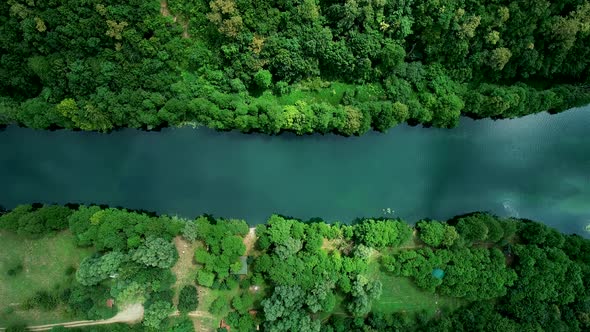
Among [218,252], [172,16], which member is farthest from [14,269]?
[172,16]

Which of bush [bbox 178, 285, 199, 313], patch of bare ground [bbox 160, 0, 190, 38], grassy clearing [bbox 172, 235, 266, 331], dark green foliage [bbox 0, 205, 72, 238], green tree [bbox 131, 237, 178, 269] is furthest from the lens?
grassy clearing [bbox 172, 235, 266, 331]

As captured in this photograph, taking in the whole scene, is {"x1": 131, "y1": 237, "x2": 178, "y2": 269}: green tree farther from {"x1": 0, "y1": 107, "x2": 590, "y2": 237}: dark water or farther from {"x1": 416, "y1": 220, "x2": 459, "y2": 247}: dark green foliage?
{"x1": 416, "y1": 220, "x2": 459, "y2": 247}: dark green foliage

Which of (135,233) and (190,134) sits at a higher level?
(190,134)

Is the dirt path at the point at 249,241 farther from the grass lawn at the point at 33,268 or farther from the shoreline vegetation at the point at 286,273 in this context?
the grass lawn at the point at 33,268

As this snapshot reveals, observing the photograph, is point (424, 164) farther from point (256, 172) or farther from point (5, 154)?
point (5, 154)

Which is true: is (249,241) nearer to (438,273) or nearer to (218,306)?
(218,306)

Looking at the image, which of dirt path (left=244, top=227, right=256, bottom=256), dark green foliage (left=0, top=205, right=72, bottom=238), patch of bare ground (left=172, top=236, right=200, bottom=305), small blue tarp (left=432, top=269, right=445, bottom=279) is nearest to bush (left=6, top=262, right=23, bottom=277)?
dark green foliage (left=0, top=205, right=72, bottom=238)

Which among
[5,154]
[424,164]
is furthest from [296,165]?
[5,154]
